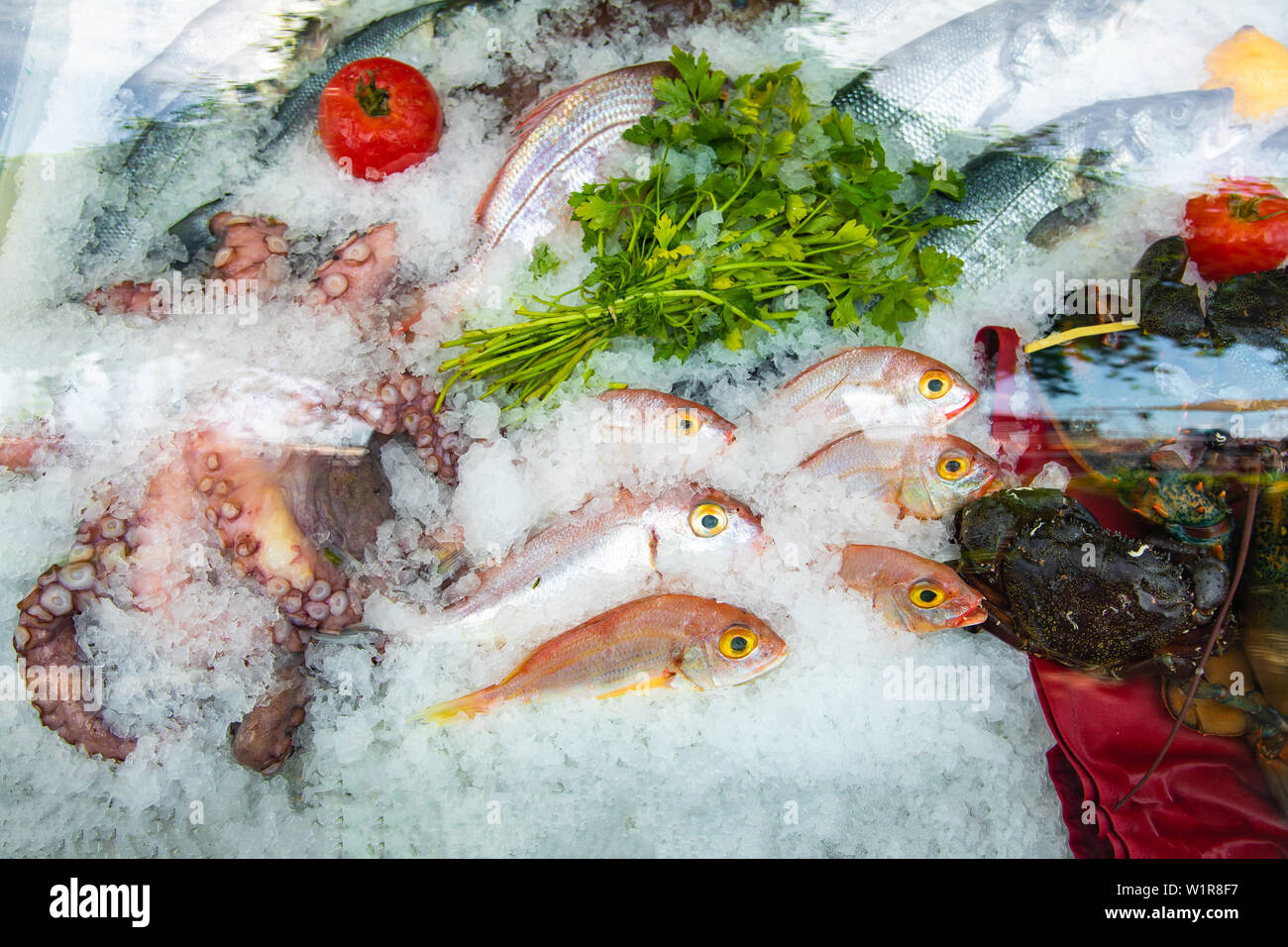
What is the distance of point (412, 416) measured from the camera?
2467mm

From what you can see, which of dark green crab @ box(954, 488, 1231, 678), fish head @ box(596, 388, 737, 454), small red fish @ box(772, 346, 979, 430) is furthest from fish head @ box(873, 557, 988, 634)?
fish head @ box(596, 388, 737, 454)

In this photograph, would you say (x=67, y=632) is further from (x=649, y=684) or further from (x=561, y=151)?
(x=561, y=151)

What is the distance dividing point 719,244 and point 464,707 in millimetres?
1756

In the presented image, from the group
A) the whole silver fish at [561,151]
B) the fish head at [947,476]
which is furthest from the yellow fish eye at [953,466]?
the whole silver fish at [561,151]

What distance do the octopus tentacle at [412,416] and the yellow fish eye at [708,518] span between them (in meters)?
0.87

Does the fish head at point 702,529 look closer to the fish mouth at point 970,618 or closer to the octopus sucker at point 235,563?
the fish mouth at point 970,618

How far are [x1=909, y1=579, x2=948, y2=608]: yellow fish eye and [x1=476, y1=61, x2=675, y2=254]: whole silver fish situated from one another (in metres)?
1.82

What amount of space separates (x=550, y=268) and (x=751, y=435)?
940mm

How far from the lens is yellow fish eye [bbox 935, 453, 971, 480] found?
2.38 metres

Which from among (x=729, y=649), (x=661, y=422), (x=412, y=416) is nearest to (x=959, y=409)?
(x=661, y=422)

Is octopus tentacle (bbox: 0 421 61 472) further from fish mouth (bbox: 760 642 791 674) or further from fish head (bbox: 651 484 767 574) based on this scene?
fish mouth (bbox: 760 642 791 674)

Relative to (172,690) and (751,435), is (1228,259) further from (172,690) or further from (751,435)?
(172,690)

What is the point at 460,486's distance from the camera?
247 cm
